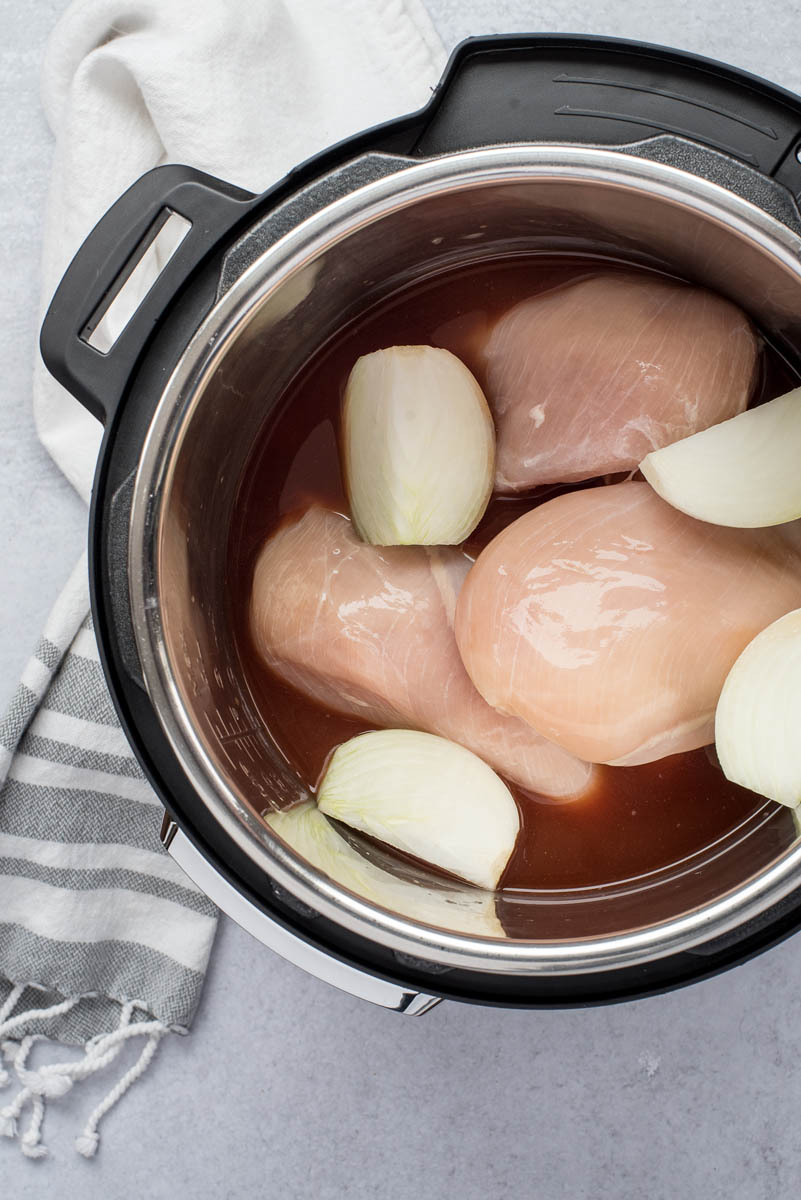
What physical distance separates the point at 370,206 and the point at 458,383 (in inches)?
5.6

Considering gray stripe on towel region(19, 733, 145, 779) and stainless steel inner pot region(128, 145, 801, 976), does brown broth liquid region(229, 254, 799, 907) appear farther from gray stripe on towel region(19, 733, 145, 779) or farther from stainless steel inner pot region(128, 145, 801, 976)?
gray stripe on towel region(19, 733, 145, 779)

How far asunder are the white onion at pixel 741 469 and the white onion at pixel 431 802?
22cm

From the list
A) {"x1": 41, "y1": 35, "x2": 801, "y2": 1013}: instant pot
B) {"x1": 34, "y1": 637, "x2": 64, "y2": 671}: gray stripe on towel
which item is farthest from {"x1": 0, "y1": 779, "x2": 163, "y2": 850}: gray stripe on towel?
{"x1": 41, "y1": 35, "x2": 801, "y2": 1013}: instant pot

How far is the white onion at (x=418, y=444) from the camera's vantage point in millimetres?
618

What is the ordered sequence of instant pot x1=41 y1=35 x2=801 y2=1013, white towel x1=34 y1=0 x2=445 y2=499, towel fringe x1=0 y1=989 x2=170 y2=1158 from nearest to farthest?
instant pot x1=41 y1=35 x2=801 y2=1013, white towel x1=34 y1=0 x2=445 y2=499, towel fringe x1=0 y1=989 x2=170 y2=1158

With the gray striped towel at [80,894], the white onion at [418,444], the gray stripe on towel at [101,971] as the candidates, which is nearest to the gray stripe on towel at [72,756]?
the gray striped towel at [80,894]

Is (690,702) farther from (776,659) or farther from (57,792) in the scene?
(57,792)

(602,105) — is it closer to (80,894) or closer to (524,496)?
(524,496)

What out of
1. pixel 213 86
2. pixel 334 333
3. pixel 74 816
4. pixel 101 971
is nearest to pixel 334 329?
pixel 334 333

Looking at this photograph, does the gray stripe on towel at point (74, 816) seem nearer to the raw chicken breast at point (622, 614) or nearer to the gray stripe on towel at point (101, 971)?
the gray stripe on towel at point (101, 971)

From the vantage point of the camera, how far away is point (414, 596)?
67 centimetres

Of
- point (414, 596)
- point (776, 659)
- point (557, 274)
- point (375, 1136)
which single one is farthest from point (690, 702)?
point (375, 1136)

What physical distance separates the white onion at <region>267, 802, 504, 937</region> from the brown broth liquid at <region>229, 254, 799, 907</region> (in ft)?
0.14

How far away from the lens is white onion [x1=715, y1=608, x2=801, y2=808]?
57cm
